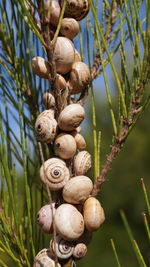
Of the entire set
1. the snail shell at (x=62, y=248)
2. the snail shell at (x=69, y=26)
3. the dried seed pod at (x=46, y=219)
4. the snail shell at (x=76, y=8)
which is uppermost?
the snail shell at (x=76, y=8)

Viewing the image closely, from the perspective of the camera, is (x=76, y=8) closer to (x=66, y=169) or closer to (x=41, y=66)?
(x=41, y=66)

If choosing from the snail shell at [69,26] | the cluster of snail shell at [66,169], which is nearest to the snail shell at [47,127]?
the cluster of snail shell at [66,169]

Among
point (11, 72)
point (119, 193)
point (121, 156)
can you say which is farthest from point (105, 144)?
point (11, 72)

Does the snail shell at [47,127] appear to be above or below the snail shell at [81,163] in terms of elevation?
above

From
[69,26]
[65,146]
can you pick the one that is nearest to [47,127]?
[65,146]

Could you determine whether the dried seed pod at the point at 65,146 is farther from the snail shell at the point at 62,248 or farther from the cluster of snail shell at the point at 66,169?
the snail shell at the point at 62,248

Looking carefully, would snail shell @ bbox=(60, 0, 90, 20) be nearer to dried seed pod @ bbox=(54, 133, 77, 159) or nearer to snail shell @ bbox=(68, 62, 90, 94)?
snail shell @ bbox=(68, 62, 90, 94)
